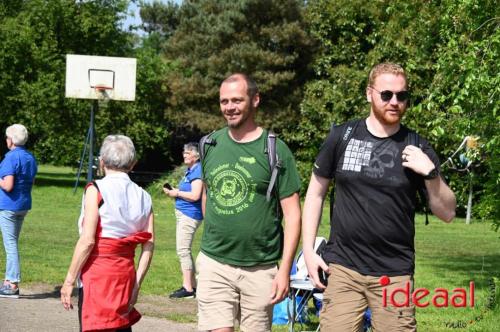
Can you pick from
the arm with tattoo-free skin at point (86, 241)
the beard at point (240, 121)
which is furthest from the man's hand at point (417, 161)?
the arm with tattoo-free skin at point (86, 241)

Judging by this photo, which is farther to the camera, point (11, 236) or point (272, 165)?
point (11, 236)

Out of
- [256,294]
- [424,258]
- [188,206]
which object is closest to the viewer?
[256,294]

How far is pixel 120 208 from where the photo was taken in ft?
18.7

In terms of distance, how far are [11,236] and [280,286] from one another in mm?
5658

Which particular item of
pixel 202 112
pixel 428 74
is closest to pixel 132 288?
pixel 428 74

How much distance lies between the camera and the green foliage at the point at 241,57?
42312mm

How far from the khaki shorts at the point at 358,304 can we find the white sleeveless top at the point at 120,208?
154 centimetres

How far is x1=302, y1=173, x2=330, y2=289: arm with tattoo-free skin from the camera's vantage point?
4.82 meters

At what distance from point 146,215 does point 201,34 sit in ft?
135

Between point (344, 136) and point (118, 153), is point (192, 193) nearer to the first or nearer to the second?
point (118, 153)

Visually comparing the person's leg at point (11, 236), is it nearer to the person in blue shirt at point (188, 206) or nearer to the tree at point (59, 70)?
the person in blue shirt at point (188, 206)

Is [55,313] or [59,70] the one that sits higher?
[59,70]

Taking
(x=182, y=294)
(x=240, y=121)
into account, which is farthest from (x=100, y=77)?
(x=240, y=121)

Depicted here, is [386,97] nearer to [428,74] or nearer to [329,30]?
[428,74]
